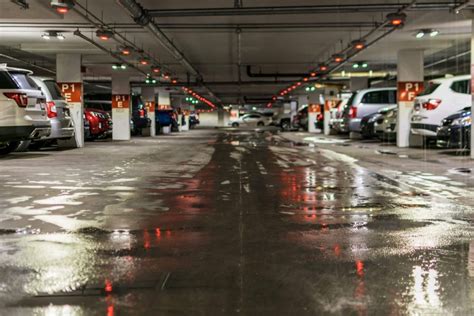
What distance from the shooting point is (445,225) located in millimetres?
5379

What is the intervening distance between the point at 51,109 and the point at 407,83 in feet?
42.5

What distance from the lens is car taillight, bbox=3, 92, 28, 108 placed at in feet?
41.0

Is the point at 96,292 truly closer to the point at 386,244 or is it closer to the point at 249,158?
the point at 386,244

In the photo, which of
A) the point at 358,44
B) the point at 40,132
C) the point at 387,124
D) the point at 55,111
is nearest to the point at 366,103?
the point at 387,124

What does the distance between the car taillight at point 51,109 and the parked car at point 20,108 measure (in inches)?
48.0

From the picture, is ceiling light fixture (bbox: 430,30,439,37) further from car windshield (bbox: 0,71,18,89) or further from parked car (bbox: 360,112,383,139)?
car windshield (bbox: 0,71,18,89)

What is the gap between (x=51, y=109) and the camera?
1513 centimetres

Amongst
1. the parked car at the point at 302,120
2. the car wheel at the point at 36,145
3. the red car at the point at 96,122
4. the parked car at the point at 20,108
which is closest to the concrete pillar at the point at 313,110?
the parked car at the point at 302,120

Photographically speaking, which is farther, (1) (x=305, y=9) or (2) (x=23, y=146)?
(2) (x=23, y=146)

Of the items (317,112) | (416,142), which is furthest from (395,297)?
(317,112)

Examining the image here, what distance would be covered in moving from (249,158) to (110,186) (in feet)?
20.1

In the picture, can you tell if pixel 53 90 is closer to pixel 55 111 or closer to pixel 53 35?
pixel 55 111

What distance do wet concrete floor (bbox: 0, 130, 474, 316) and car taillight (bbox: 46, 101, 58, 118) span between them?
Result: 7.06 metres

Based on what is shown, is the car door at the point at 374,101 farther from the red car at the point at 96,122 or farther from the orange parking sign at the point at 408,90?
the red car at the point at 96,122
